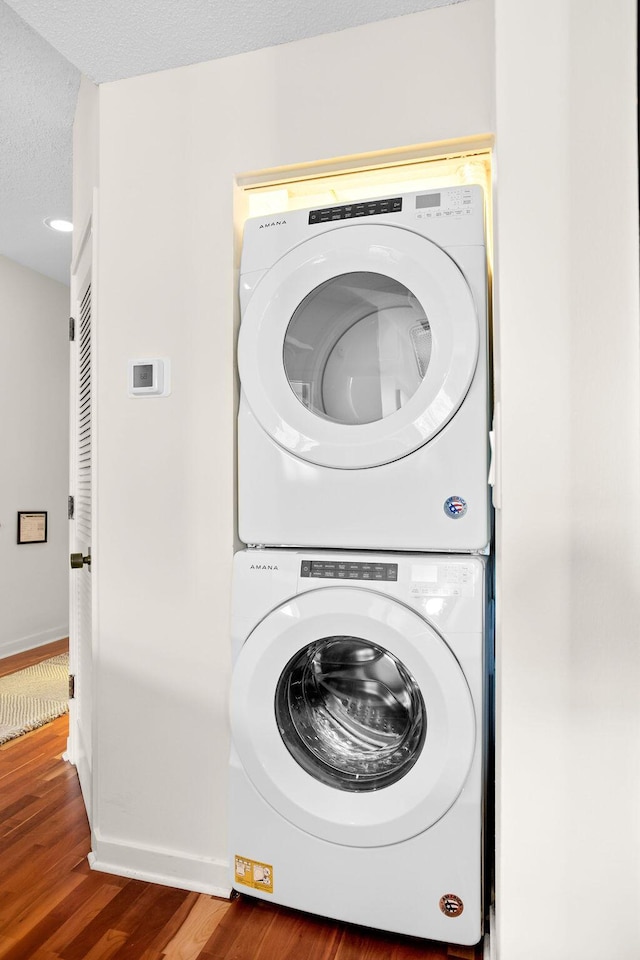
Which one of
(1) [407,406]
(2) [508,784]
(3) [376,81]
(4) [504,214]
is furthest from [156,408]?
(2) [508,784]

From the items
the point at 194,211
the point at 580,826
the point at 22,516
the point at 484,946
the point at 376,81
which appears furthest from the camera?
the point at 22,516

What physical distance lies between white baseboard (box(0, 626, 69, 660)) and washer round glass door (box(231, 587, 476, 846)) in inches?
122

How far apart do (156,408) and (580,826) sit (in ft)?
4.44

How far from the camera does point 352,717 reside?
1573mm

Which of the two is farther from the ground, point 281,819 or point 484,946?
point 281,819

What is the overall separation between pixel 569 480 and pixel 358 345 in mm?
900

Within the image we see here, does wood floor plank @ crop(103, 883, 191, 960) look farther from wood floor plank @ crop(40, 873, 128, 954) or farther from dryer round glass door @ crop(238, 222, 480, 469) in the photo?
dryer round glass door @ crop(238, 222, 480, 469)

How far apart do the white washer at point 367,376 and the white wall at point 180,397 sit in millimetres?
112

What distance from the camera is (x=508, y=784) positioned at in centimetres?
79

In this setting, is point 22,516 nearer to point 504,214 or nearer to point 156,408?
point 156,408

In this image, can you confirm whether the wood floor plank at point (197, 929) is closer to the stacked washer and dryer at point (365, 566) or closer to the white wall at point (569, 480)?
the stacked washer and dryer at point (365, 566)

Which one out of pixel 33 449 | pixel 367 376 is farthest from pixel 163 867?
pixel 33 449

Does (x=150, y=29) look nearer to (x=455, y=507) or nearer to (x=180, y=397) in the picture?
(x=180, y=397)

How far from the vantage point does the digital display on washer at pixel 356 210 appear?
4.95ft
